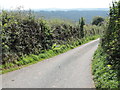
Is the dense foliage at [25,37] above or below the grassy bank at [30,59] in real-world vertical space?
above

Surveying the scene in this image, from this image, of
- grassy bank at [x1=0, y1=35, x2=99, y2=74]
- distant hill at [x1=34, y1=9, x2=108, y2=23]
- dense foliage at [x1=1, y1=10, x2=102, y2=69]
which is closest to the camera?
grassy bank at [x1=0, y1=35, x2=99, y2=74]

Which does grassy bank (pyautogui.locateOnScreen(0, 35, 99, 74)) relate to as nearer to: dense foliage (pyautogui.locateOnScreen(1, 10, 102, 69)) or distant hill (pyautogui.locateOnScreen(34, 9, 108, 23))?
dense foliage (pyautogui.locateOnScreen(1, 10, 102, 69))

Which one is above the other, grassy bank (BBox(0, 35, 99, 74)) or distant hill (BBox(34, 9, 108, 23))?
distant hill (BBox(34, 9, 108, 23))

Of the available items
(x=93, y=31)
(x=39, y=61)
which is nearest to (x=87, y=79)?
(x=39, y=61)

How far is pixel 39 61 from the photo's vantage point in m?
11.4

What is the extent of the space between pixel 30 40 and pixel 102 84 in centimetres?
707

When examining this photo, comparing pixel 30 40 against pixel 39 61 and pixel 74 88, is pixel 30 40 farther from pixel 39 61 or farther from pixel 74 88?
pixel 74 88

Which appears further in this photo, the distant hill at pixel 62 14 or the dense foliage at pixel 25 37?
the distant hill at pixel 62 14

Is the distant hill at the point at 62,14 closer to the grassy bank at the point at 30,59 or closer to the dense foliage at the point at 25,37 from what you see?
the dense foliage at the point at 25,37

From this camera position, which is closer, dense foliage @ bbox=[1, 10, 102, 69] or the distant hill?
dense foliage @ bbox=[1, 10, 102, 69]

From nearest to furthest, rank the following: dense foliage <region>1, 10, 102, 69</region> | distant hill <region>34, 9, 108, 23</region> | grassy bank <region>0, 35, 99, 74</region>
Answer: grassy bank <region>0, 35, 99, 74</region>
dense foliage <region>1, 10, 102, 69</region>
distant hill <region>34, 9, 108, 23</region>

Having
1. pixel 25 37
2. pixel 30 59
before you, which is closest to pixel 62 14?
pixel 25 37

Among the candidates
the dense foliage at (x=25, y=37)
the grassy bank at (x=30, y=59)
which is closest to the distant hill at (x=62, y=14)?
the dense foliage at (x=25, y=37)

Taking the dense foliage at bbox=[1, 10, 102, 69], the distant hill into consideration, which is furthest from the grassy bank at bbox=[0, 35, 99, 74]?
the distant hill
